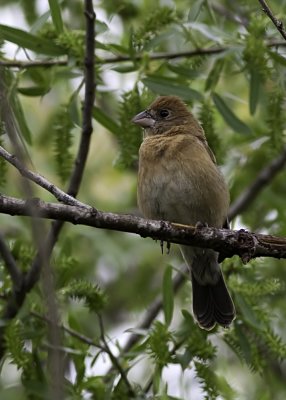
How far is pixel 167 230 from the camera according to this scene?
4219mm

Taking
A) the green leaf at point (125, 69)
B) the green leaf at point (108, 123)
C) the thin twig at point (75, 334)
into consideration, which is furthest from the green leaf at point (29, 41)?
the thin twig at point (75, 334)

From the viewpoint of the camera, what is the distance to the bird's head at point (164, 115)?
6359mm

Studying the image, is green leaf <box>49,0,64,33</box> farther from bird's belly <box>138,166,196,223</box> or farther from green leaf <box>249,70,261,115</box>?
green leaf <box>249,70,261,115</box>

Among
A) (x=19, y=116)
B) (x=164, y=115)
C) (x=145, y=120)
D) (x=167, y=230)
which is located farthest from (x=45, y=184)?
(x=164, y=115)

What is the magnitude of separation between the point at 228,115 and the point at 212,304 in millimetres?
1344

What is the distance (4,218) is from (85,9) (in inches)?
92.0

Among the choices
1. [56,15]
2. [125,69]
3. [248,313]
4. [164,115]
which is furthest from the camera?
[164,115]

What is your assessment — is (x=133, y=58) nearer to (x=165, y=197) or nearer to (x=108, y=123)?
(x=108, y=123)

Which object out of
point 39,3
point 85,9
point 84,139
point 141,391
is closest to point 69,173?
point 84,139

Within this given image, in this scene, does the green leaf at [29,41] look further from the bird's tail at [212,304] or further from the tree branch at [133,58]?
the bird's tail at [212,304]

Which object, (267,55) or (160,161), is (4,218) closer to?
(160,161)

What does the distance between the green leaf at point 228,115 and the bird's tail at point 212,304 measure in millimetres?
1126

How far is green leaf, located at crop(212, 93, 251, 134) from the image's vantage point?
19.3ft

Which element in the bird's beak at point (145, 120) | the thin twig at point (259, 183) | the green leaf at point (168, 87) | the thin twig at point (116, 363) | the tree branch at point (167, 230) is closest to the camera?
the tree branch at point (167, 230)
